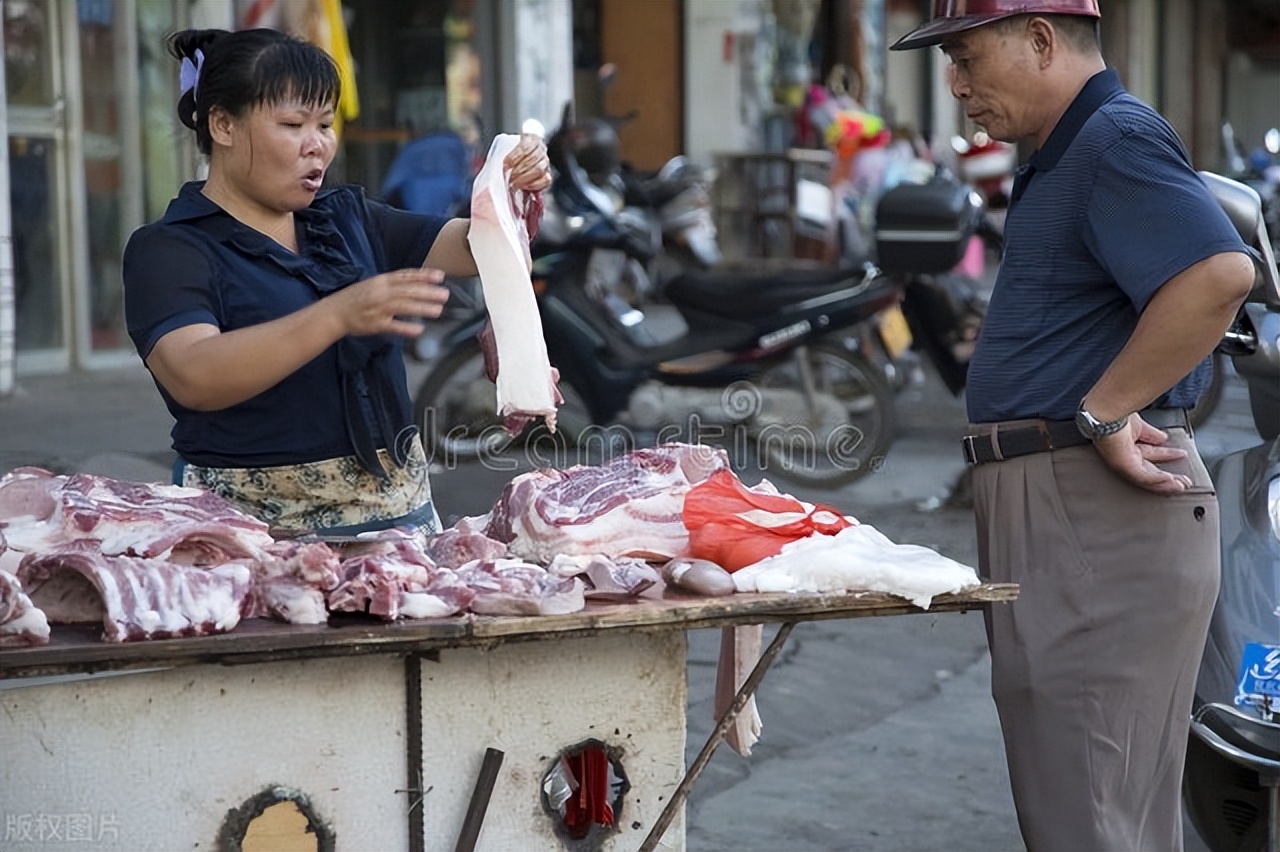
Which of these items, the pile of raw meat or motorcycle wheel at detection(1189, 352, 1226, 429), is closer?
the pile of raw meat

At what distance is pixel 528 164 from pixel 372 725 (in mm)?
1104

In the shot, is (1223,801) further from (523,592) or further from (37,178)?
(37,178)

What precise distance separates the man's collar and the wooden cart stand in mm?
824

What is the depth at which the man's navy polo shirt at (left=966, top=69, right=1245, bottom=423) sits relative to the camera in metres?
3.06

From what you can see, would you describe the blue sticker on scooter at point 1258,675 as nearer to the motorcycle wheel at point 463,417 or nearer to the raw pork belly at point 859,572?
the raw pork belly at point 859,572

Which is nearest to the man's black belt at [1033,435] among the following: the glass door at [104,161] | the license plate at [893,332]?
the license plate at [893,332]

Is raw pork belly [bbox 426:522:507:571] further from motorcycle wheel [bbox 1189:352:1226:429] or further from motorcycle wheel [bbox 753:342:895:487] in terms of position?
motorcycle wheel [bbox 1189:352:1226:429]

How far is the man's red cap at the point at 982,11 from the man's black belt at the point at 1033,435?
73 centimetres

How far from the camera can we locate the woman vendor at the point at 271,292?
321 cm

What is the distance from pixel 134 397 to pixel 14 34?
92.9 inches

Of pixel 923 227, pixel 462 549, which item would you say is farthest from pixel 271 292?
pixel 923 227

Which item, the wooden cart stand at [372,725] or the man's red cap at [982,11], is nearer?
the wooden cart stand at [372,725]

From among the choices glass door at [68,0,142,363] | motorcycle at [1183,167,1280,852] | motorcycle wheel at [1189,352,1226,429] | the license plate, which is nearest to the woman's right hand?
motorcycle at [1183,167,1280,852]

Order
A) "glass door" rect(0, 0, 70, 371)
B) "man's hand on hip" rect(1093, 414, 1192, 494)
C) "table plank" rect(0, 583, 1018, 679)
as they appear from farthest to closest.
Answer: "glass door" rect(0, 0, 70, 371)
"man's hand on hip" rect(1093, 414, 1192, 494)
"table plank" rect(0, 583, 1018, 679)
